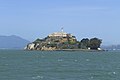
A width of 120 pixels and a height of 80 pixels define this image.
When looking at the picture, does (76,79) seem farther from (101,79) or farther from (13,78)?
(13,78)

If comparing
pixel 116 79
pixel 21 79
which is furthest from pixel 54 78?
pixel 116 79

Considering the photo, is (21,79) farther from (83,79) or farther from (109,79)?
(109,79)

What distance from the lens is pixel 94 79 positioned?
201ft

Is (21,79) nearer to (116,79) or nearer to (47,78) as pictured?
(47,78)

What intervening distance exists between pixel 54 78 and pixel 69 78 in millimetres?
2155

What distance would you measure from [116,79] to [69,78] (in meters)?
6.78

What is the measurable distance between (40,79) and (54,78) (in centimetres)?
297

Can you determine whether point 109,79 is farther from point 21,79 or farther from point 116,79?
point 21,79

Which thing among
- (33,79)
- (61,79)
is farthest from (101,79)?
(33,79)

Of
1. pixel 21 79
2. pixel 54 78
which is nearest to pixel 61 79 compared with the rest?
pixel 54 78

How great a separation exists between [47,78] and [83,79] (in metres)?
5.16

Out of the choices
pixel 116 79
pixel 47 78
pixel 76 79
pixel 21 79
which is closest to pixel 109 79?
pixel 116 79

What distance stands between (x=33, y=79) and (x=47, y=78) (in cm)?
247

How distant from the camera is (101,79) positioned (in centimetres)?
6184
